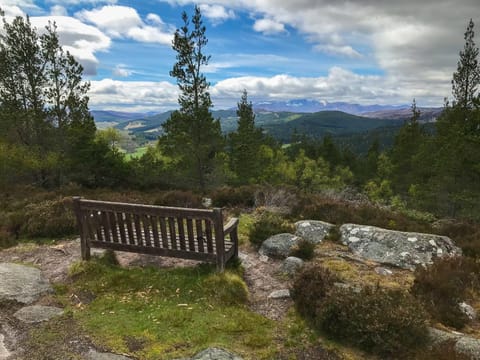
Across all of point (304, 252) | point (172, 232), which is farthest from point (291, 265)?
point (172, 232)

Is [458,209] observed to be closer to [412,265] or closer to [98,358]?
[412,265]

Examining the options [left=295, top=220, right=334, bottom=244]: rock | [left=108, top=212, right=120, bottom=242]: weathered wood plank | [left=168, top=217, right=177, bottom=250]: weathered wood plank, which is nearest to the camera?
[left=168, top=217, right=177, bottom=250]: weathered wood plank

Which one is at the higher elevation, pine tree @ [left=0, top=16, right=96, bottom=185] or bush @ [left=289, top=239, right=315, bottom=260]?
pine tree @ [left=0, top=16, right=96, bottom=185]

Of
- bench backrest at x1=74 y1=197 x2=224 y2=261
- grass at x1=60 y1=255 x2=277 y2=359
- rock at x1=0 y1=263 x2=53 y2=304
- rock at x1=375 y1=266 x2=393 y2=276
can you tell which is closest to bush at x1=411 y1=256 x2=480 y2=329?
rock at x1=375 y1=266 x2=393 y2=276

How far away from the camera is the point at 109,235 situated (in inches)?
257

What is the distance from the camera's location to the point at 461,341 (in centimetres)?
390

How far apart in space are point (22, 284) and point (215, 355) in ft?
13.9

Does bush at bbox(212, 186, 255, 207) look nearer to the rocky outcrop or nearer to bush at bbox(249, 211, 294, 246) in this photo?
bush at bbox(249, 211, 294, 246)

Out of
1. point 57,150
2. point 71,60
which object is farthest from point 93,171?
point 71,60

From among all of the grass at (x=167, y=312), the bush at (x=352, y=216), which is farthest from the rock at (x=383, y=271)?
the grass at (x=167, y=312)

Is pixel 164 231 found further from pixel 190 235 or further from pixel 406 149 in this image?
pixel 406 149

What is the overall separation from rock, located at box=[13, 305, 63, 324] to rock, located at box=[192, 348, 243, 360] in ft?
8.53

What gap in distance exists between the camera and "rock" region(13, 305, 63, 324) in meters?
4.60

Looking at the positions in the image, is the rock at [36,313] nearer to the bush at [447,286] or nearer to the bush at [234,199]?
the bush at [447,286]
